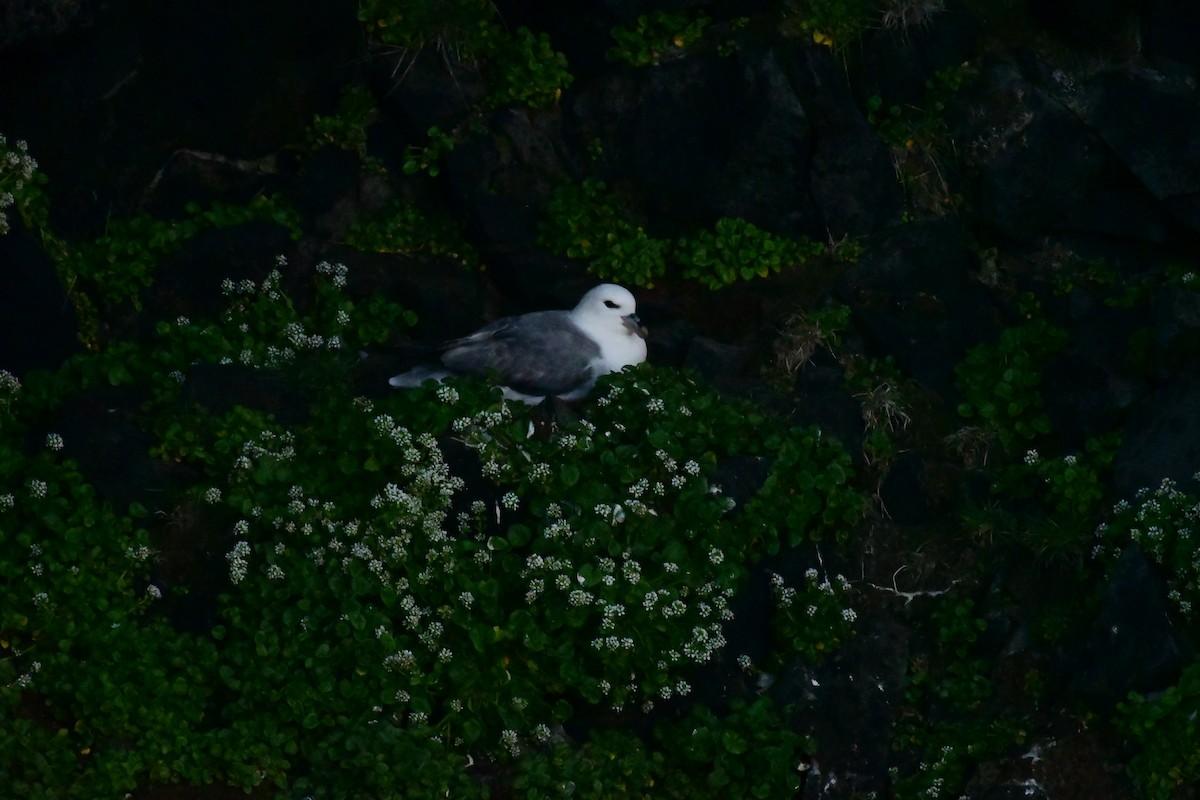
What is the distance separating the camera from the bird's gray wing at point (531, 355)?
24.2ft

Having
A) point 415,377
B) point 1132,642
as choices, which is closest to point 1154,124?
point 1132,642

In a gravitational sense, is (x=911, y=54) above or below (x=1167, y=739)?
above

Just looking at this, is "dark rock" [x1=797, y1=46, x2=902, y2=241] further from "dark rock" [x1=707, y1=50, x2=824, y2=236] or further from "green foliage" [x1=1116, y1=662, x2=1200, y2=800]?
"green foliage" [x1=1116, y1=662, x2=1200, y2=800]

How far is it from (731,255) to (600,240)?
2.33ft

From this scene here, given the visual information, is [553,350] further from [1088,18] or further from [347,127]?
[1088,18]

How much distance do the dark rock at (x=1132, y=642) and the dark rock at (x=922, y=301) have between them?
1.87 metres

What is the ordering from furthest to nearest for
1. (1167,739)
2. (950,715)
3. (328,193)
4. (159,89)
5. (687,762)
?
(328,193)
(159,89)
(950,715)
(687,762)
(1167,739)

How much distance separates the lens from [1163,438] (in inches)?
294

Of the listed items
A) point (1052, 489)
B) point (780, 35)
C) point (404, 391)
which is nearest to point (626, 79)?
Result: point (780, 35)

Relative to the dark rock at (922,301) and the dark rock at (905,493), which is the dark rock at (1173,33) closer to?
the dark rock at (922,301)

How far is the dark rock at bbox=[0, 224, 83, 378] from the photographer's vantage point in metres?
7.32

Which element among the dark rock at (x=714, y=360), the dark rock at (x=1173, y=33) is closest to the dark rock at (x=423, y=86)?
the dark rock at (x=714, y=360)

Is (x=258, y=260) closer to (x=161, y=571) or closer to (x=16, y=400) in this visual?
(x=16, y=400)

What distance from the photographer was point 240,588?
6.60 m
